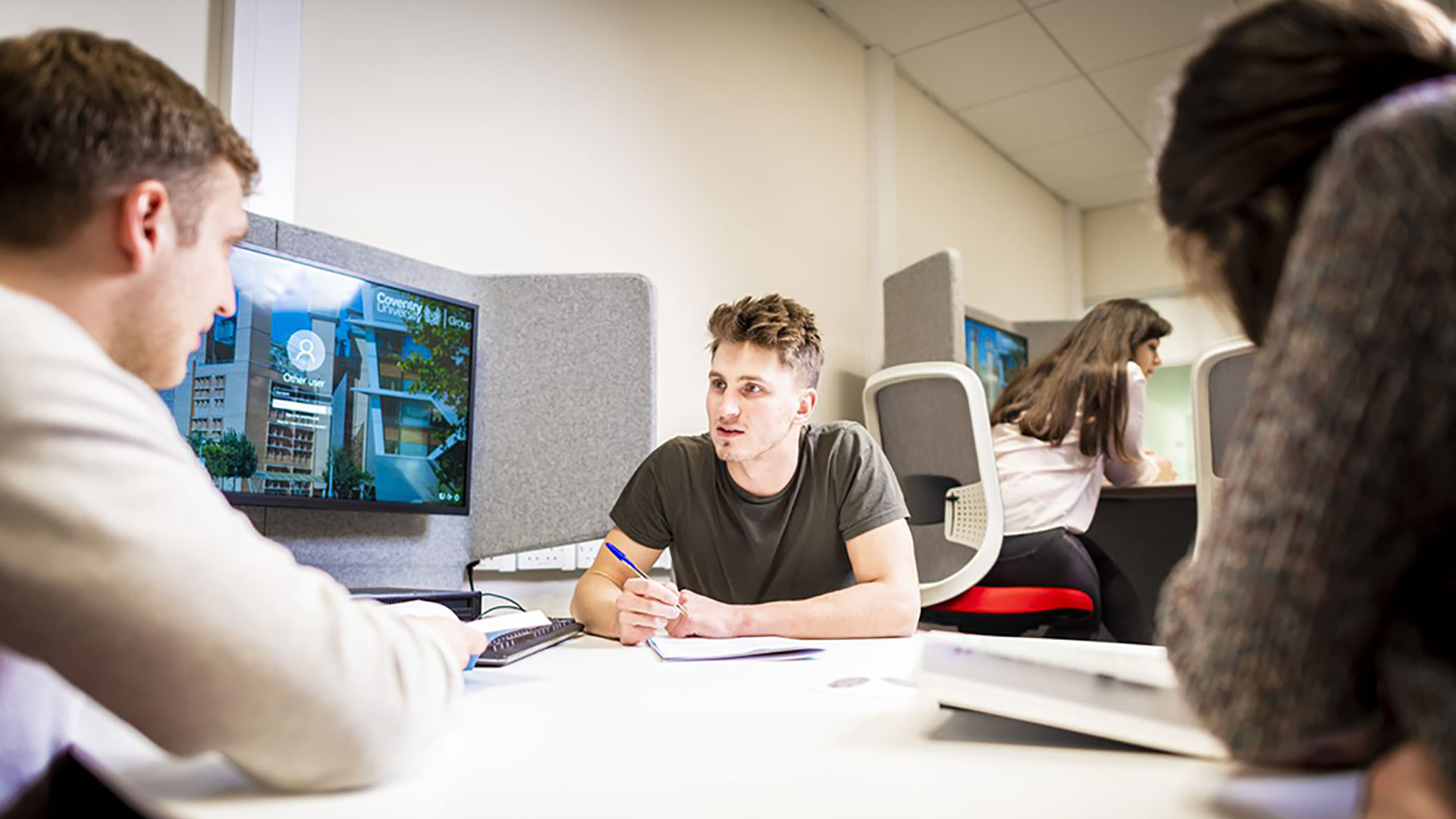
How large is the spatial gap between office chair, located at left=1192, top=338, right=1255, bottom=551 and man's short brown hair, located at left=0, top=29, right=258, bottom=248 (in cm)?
179

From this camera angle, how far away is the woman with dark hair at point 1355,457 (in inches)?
13.3

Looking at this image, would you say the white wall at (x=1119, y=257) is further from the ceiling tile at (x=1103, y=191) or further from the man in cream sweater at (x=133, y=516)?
the man in cream sweater at (x=133, y=516)

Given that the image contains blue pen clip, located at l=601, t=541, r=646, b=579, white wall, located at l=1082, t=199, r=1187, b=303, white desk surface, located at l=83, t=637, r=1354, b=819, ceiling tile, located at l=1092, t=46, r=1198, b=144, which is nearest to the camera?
white desk surface, located at l=83, t=637, r=1354, b=819

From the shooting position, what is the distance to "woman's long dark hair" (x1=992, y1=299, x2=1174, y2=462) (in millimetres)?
2236

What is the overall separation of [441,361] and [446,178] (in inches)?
22.1

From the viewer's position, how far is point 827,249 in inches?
128

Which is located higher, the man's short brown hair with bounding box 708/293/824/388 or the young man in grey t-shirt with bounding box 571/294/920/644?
the man's short brown hair with bounding box 708/293/824/388

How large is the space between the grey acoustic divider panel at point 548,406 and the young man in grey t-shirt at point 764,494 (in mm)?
270

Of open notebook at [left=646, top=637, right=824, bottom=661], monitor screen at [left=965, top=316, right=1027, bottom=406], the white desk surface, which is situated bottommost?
open notebook at [left=646, top=637, right=824, bottom=661]

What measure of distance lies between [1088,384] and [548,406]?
4.24ft

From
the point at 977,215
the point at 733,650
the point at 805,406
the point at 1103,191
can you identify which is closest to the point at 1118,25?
the point at 977,215

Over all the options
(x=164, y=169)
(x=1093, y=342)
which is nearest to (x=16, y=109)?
(x=164, y=169)

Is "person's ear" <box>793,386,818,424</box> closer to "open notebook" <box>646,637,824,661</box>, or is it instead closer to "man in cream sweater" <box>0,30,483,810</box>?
"open notebook" <box>646,637,824,661</box>

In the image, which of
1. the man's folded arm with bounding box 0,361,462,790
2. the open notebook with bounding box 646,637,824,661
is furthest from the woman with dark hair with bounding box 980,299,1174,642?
the man's folded arm with bounding box 0,361,462,790
